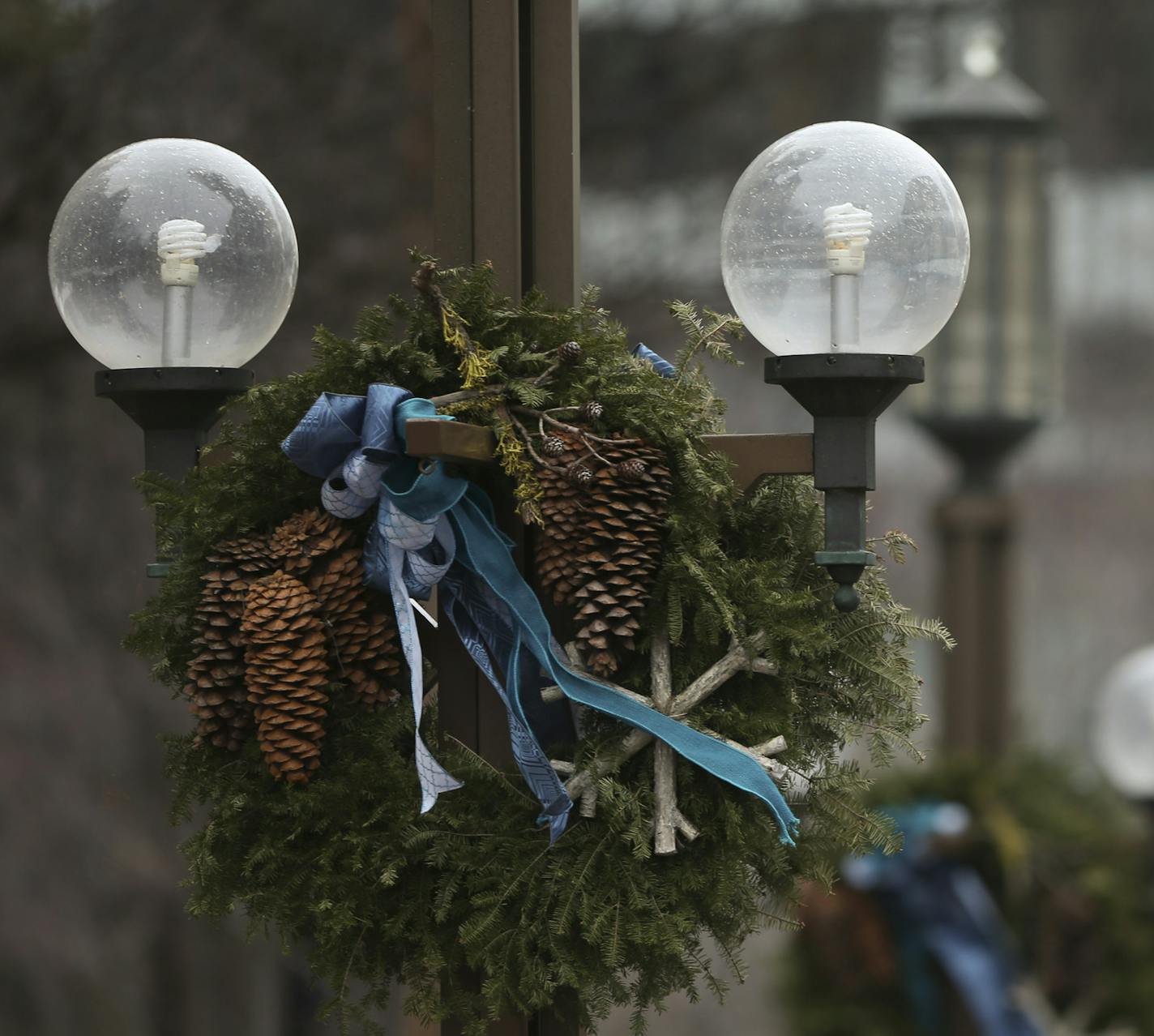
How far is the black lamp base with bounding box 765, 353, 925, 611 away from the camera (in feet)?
3.72

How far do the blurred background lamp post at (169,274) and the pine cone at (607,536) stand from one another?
0.32m

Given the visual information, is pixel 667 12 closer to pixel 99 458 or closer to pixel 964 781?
pixel 99 458

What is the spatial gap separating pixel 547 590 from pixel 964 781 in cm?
221

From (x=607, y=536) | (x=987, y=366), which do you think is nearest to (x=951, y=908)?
(x=987, y=366)

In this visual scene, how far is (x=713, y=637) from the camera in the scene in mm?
1137

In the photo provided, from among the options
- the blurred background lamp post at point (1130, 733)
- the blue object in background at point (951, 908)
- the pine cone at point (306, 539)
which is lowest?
the blue object in background at point (951, 908)

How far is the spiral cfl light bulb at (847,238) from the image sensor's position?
1133 millimetres

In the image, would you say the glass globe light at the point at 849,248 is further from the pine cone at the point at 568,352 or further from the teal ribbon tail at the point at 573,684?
the teal ribbon tail at the point at 573,684

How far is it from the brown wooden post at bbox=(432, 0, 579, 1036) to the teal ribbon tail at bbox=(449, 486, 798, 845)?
6 centimetres

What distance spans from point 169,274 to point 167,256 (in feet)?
0.04

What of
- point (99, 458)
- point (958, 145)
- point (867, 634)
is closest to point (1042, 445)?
point (958, 145)

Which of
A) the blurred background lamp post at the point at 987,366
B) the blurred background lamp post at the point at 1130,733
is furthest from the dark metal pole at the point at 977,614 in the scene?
the blurred background lamp post at the point at 1130,733

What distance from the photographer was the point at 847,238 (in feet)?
3.72

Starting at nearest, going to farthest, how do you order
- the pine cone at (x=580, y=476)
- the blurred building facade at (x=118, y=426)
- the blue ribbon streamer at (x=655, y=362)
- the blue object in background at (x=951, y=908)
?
the pine cone at (x=580, y=476) < the blue ribbon streamer at (x=655, y=362) < the blue object in background at (x=951, y=908) < the blurred building facade at (x=118, y=426)
